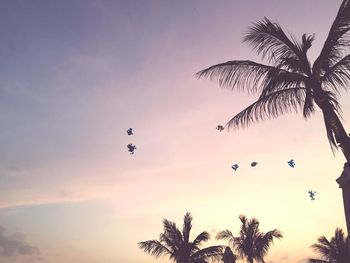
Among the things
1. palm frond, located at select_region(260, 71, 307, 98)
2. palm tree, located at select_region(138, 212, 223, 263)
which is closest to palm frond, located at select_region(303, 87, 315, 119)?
palm frond, located at select_region(260, 71, 307, 98)

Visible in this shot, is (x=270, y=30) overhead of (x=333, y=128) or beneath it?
overhead

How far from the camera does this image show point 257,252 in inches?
1385

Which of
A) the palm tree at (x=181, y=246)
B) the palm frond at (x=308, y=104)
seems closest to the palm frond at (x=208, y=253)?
the palm tree at (x=181, y=246)

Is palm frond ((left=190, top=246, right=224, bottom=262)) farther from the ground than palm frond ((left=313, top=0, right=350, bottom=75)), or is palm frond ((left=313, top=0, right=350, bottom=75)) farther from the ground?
palm frond ((left=313, top=0, right=350, bottom=75))

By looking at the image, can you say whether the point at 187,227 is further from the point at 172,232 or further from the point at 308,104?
the point at 308,104

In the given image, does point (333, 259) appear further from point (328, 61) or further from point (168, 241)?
point (328, 61)

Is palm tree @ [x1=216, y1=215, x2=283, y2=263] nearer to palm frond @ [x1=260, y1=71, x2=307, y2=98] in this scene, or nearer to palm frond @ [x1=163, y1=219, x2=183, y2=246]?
palm frond @ [x1=163, y1=219, x2=183, y2=246]

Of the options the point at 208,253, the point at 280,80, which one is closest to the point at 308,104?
the point at 280,80

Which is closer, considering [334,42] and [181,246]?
[334,42]

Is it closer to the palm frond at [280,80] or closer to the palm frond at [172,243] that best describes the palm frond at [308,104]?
the palm frond at [280,80]

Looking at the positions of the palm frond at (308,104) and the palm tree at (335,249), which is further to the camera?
the palm tree at (335,249)

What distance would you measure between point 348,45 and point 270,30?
8.03 feet

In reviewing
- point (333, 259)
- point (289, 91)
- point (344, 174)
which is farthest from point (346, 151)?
point (333, 259)

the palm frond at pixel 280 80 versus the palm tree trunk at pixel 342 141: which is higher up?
the palm frond at pixel 280 80
